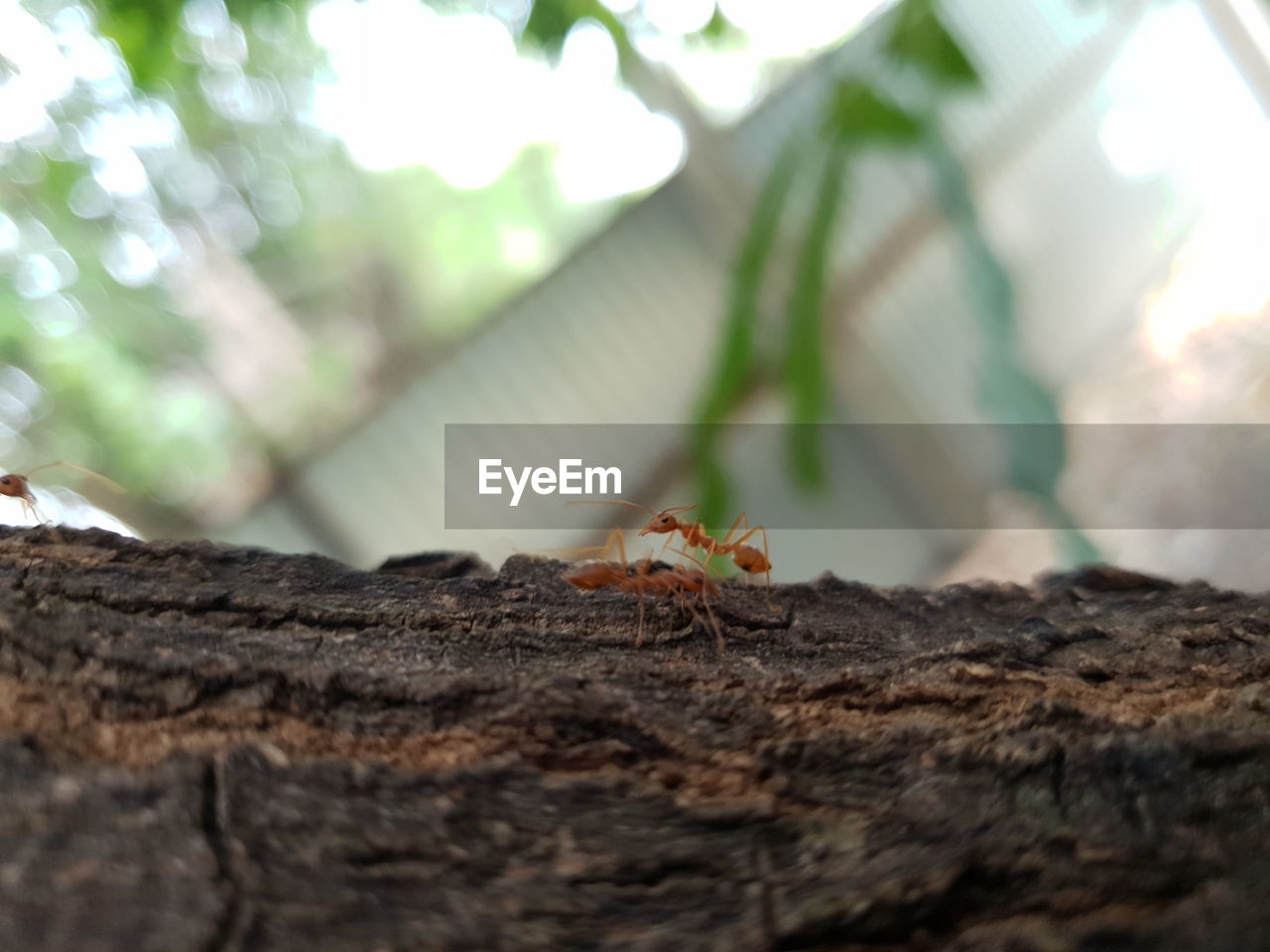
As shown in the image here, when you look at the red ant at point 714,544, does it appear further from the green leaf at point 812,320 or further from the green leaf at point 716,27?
the green leaf at point 716,27

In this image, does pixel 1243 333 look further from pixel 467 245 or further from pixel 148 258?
pixel 148 258

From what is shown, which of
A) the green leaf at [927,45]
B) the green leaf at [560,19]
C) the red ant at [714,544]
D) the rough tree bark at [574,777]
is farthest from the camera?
the green leaf at [560,19]

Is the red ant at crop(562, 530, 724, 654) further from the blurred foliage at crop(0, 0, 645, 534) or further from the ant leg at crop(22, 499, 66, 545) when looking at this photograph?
the blurred foliage at crop(0, 0, 645, 534)

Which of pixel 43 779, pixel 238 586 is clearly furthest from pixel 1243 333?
pixel 43 779

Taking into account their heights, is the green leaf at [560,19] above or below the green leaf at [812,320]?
above

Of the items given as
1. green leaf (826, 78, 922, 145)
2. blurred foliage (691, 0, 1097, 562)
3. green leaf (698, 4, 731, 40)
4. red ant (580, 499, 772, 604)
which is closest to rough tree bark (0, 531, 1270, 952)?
red ant (580, 499, 772, 604)

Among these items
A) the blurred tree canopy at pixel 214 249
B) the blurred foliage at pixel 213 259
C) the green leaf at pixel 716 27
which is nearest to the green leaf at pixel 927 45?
the green leaf at pixel 716 27
